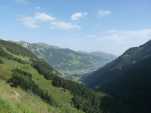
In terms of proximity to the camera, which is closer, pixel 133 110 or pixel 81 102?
pixel 81 102

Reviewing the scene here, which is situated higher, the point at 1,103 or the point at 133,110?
the point at 1,103

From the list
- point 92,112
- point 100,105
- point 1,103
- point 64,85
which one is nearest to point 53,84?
point 64,85

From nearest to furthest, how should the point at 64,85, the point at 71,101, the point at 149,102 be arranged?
the point at 71,101 < the point at 64,85 < the point at 149,102

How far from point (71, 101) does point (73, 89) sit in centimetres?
2627

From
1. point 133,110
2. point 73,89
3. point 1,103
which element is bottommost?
point 133,110

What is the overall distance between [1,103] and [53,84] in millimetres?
126866

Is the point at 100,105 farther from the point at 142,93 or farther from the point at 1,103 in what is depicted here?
the point at 1,103

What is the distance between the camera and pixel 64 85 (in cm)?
14975

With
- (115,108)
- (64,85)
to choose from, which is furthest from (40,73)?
(115,108)

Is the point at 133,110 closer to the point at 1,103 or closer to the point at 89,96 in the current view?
the point at 89,96

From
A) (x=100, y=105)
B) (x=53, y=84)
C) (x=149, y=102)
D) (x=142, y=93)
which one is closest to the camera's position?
(x=53, y=84)

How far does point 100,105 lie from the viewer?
524 ft

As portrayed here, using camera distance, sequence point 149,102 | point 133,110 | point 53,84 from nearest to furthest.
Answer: point 53,84, point 133,110, point 149,102

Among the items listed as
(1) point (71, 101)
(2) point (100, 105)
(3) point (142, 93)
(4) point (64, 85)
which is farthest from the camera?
(3) point (142, 93)
